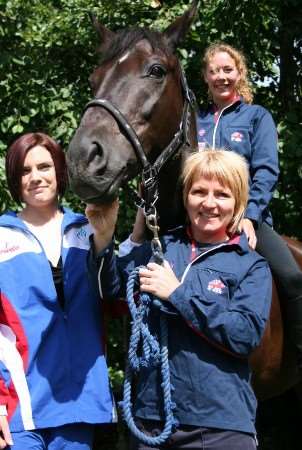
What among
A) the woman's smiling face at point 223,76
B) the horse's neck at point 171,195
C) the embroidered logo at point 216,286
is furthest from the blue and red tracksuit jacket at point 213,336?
the woman's smiling face at point 223,76

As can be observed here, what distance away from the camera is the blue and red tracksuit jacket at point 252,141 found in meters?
3.07

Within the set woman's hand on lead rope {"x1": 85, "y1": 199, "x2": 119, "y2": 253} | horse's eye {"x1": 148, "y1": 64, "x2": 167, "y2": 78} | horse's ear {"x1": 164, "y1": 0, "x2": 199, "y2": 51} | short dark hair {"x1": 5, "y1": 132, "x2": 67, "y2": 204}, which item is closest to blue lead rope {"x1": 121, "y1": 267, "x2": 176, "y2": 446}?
woman's hand on lead rope {"x1": 85, "y1": 199, "x2": 119, "y2": 253}

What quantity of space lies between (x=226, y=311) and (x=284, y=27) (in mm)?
3966

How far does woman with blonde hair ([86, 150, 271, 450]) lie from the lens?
212 cm

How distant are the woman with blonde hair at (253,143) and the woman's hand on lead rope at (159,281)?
0.83 metres

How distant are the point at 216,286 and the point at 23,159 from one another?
99 cm

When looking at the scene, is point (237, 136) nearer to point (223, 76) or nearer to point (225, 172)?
point (223, 76)

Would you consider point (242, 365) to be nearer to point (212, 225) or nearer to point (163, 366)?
point (163, 366)

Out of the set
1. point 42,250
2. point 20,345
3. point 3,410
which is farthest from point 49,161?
point 3,410

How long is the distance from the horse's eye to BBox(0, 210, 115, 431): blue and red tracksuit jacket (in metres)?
0.77

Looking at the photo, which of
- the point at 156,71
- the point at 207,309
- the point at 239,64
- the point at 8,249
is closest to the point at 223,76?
the point at 239,64

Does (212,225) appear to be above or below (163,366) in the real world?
above

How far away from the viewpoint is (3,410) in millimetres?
2361

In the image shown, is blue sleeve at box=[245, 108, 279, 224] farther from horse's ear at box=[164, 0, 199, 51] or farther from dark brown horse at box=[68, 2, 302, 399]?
horse's ear at box=[164, 0, 199, 51]
